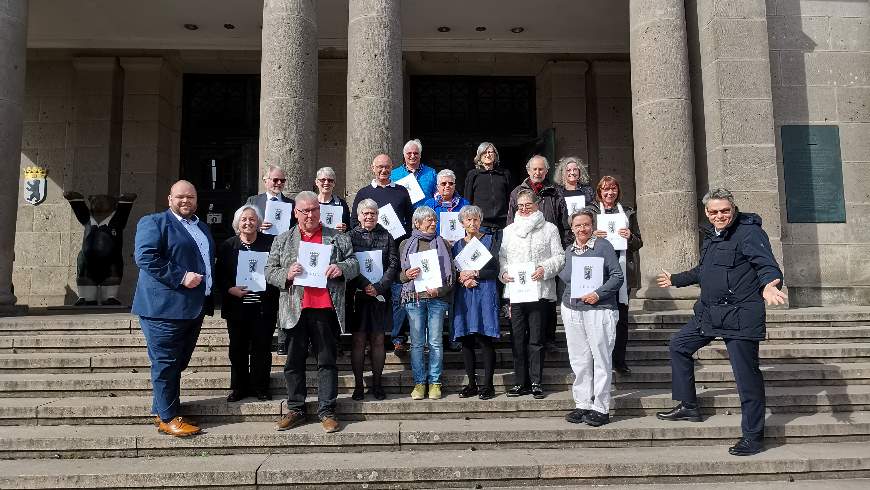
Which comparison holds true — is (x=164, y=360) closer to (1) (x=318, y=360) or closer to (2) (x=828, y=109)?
(1) (x=318, y=360)

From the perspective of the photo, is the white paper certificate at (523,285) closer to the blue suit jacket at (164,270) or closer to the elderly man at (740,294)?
the elderly man at (740,294)

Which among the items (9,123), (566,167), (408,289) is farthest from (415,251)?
(9,123)

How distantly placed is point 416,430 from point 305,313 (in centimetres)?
144

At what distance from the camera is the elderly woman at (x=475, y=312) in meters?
5.93

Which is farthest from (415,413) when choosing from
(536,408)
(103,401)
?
(103,401)

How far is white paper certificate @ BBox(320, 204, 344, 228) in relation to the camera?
6371 millimetres

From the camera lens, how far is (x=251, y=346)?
19.4ft

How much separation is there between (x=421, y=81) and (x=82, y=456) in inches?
465

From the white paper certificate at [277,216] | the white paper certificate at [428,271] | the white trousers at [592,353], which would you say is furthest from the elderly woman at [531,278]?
the white paper certificate at [277,216]

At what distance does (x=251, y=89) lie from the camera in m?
14.7

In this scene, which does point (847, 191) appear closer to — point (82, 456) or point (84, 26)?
point (82, 456)

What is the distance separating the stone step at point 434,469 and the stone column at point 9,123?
541cm

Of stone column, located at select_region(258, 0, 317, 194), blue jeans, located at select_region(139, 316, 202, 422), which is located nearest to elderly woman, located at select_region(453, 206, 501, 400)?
blue jeans, located at select_region(139, 316, 202, 422)

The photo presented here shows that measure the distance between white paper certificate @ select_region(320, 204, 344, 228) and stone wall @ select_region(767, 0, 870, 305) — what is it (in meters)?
7.26
